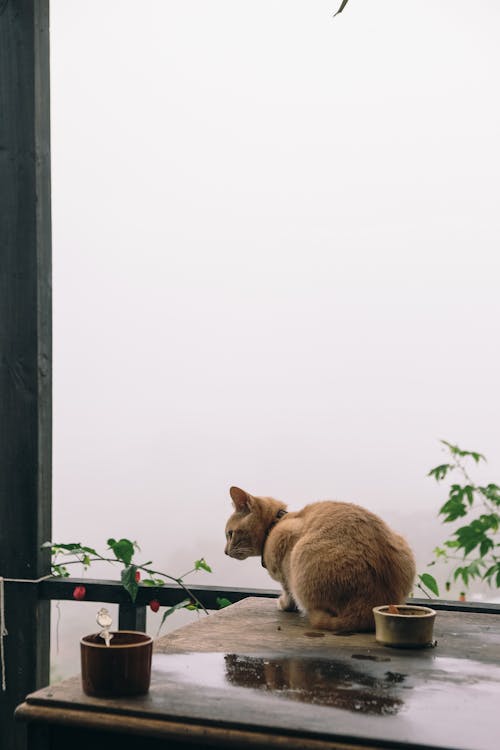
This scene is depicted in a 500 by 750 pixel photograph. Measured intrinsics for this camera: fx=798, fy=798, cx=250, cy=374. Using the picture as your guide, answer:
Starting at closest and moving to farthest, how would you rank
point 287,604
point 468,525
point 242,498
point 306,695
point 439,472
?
point 306,695 → point 287,604 → point 242,498 → point 468,525 → point 439,472

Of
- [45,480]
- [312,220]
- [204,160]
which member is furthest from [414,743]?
[204,160]

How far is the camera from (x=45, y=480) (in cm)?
231

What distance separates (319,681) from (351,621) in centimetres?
40

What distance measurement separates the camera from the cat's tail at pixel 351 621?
1.68 metres

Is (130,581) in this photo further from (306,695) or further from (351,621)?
(306,695)

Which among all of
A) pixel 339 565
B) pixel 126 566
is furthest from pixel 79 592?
pixel 339 565

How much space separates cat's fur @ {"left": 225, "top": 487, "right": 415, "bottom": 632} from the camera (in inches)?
66.6

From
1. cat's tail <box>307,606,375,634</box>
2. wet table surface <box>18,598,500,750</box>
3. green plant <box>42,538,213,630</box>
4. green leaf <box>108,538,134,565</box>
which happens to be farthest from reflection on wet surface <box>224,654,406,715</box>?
green leaf <box>108,538,134,565</box>

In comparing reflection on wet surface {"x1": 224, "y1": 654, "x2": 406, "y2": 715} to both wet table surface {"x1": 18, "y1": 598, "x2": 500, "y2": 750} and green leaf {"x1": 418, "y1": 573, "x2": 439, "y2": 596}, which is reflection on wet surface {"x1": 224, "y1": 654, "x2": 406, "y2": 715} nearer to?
wet table surface {"x1": 18, "y1": 598, "x2": 500, "y2": 750}

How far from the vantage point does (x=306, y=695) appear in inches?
47.4

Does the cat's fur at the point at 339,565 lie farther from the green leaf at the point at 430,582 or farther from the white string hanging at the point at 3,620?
the white string hanging at the point at 3,620

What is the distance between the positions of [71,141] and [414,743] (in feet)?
7.18

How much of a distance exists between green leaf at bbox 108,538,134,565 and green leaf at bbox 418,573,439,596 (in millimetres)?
818

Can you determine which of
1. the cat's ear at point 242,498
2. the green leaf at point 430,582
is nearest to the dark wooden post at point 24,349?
the cat's ear at point 242,498
